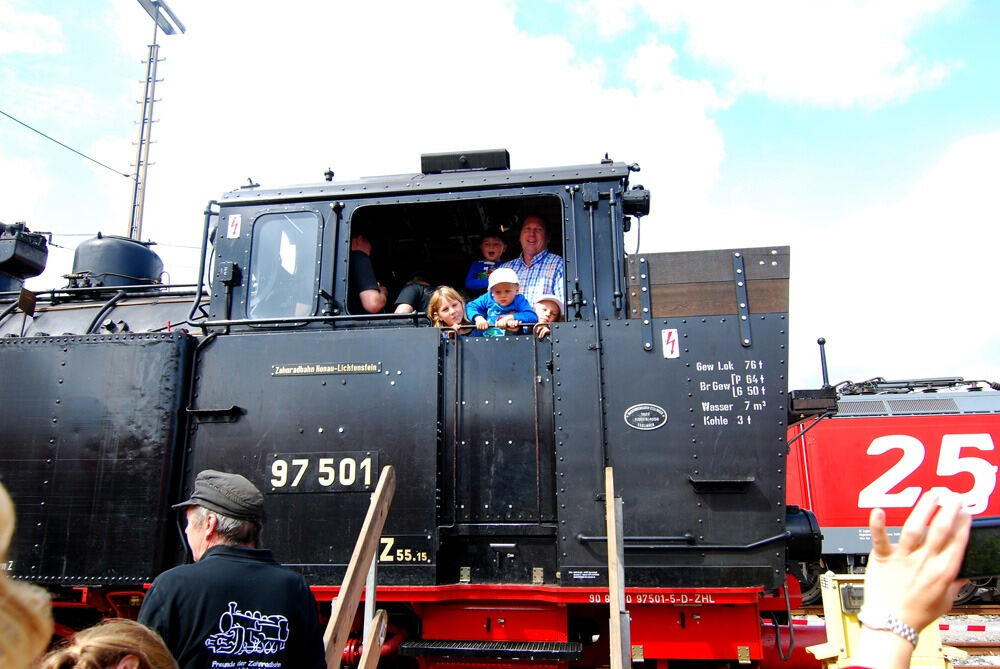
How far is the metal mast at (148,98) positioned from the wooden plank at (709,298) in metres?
18.2

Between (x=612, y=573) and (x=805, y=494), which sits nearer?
(x=612, y=573)

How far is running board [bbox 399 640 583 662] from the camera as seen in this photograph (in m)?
3.74

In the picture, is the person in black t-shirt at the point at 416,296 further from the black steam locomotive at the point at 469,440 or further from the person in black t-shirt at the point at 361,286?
the black steam locomotive at the point at 469,440

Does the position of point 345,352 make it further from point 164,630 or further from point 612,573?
point 164,630

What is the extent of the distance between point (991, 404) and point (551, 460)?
10.1 metres

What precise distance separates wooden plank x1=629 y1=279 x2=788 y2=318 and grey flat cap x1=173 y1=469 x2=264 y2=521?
8.37ft

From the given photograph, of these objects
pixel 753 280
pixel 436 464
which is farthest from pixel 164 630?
pixel 753 280

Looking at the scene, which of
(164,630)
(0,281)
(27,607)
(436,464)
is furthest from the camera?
(0,281)

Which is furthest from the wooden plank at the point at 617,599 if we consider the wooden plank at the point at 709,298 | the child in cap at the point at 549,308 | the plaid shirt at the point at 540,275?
the plaid shirt at the point at 540,275

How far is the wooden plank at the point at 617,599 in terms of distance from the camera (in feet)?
9.47

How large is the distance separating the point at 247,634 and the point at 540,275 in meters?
3.41

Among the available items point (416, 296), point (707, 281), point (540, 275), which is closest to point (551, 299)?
point (540, 275)

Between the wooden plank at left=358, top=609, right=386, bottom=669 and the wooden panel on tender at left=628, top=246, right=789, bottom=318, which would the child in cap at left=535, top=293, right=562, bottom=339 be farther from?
the wooden plank at left=358, top=609, right=386, bottom=669

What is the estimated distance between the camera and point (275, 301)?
188 inches
